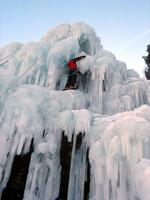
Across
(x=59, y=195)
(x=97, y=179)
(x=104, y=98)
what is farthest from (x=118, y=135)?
(x=104, y=98)

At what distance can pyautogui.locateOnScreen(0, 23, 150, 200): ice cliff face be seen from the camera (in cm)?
610

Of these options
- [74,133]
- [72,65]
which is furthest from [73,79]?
[74,133]

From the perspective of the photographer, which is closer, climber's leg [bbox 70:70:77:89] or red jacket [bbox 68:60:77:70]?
climber's leg [bbox 70:70:77:89]

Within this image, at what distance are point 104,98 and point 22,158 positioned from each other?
478cm

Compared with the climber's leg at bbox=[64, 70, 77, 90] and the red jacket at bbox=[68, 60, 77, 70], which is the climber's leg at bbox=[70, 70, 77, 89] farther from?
the red jacket at bbox=[68, 60, 77, 70]

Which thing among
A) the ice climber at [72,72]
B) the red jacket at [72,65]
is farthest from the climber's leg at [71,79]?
the red jacket at [72,65]

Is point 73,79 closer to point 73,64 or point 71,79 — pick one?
point 71,79

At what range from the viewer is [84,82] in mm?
10969

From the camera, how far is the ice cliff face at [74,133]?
6.10m

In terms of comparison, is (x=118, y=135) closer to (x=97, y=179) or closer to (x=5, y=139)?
(x=97, y=179)

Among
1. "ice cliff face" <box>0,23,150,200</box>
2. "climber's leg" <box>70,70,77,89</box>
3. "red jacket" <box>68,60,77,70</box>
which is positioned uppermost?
"red jacket" <box>68,60,77,70</box>

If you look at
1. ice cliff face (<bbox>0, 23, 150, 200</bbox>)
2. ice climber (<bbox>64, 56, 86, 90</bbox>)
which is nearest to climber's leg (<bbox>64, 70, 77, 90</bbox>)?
ice climber (<bbox>64, 56, 86, 90</bbox>)

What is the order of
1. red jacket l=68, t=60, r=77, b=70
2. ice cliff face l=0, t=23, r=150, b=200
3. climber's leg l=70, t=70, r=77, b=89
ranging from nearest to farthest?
1. ice cliff face l=0, t=23, r=150, b=200
2. climber's leg l=70, t=70, r=77, b=89
3. red jacket l=68, t=60, r=77, b=70

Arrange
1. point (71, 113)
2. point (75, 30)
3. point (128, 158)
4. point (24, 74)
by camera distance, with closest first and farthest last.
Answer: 1. point (128, 158)
2. point (71, 113)
3. point (24, 74)
4. point (75, 30)
